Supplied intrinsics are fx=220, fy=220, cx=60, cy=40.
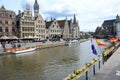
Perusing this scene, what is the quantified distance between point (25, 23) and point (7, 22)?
26.9 feet

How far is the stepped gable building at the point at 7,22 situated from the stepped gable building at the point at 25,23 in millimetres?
2180

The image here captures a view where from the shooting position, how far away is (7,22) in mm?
67938

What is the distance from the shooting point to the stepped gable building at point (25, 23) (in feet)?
238

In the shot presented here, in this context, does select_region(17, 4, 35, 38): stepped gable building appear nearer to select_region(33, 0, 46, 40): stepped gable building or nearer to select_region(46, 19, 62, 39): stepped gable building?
select_region(33, 0, 46, 40): stepped gable building

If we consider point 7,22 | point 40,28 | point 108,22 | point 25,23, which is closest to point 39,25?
point 40,28

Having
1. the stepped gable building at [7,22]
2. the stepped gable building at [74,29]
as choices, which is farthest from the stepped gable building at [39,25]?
the stepped gable building at [74,29]

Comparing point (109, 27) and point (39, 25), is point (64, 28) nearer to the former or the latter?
point (39, 25)

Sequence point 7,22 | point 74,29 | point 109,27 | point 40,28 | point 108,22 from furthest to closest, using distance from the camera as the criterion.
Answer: point 108,22
point 109,27
point 74,29
point 40,28
point 7,22

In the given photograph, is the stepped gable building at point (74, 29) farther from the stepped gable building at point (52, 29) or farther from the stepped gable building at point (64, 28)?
the stepped gable building at point (52, 29)

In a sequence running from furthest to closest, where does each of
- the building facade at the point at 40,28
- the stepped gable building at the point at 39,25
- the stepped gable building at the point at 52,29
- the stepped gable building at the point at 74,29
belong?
the stepped gable building at the point at 74,29, the stepped gable building at the point at 52,29, the stepped gable building at the point at 39,25, the building facade at the point at 40,28

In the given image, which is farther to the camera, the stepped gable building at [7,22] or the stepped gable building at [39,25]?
the stepped gable building at [39,25]

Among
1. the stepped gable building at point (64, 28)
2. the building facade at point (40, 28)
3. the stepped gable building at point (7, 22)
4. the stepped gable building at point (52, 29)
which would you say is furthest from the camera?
the stepped gable building at point (64, 28)

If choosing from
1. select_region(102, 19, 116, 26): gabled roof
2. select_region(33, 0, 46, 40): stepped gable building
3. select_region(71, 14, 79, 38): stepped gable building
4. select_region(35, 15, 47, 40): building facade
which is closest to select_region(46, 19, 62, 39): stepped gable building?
select_region(35, 15, 47, 40): building facade

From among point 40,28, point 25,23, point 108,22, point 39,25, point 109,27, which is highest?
point 108,22
